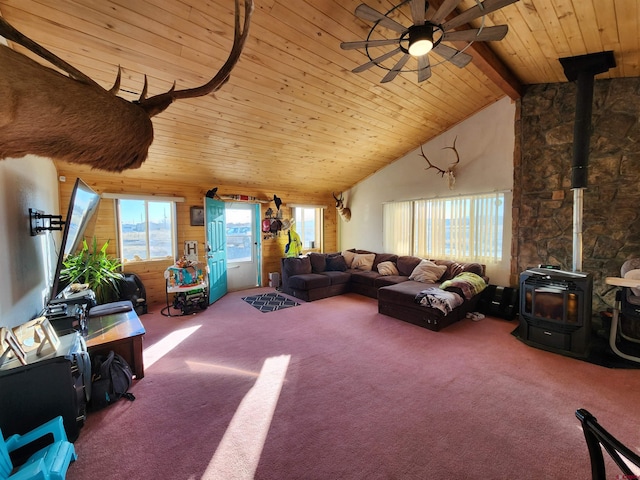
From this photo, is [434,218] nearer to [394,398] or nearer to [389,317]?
[389,317]

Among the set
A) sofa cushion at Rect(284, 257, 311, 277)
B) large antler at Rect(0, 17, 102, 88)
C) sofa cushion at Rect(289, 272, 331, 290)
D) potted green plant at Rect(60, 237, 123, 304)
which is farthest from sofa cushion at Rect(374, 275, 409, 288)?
large antler at Rect(0, 17, 102, 88)

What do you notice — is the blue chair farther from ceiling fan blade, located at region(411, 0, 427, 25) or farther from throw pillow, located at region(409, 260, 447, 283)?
throw pillow, located at region(409, 260, 447, 283)

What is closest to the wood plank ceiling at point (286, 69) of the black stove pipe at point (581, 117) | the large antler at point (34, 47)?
the black stove pipe at point (581, 117)

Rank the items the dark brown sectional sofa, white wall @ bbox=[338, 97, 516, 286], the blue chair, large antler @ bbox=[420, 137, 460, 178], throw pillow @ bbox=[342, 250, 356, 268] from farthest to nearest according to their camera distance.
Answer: throw pillow @ bbox=[342, 250, 356, 268]
large antler @ bbox=[420, 137, 460, 178]
white wall @ bbox=[338, 97, 516, 286]
the dark brown sectional sofa
the blue chair

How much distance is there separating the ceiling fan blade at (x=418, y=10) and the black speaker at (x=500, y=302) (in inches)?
142

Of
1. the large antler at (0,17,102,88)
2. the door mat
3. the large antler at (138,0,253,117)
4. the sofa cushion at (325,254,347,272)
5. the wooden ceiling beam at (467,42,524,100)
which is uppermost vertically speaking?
the wooden ceiling beam at (467,42,524,100)

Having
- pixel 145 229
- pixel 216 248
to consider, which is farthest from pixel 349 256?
pixel 145 229

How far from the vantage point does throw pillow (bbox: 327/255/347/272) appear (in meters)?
5.88

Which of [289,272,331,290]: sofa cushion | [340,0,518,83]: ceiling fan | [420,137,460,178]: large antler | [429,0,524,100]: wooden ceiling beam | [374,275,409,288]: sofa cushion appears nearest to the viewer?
[340,0,518,83]: ceiling fan

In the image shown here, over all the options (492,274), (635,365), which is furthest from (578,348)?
(492,274)

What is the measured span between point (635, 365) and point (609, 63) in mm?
2965

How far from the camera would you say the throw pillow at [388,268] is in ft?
17.3

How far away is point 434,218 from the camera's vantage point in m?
5.02

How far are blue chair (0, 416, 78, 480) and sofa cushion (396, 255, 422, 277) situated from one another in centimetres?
473
